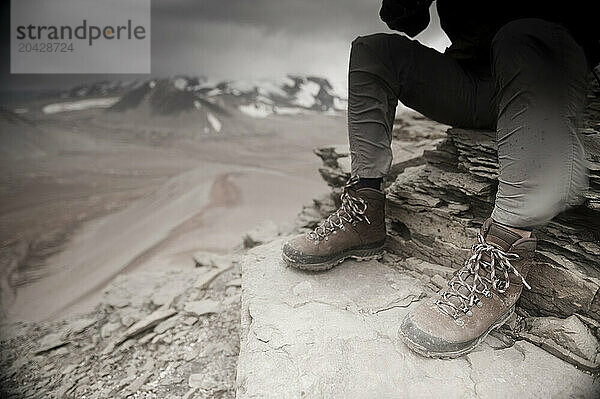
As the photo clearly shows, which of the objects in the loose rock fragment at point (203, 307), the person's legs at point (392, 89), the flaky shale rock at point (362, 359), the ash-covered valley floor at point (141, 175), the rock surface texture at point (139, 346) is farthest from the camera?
the ash-covered valley floor at point (141, 175)

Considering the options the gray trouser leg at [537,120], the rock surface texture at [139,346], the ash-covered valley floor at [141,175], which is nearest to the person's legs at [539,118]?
the gray trouser leg at [537,120]

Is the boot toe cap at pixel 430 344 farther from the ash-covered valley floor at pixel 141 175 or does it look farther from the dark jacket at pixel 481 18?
the ash-covered valley floor at pixel 141 175

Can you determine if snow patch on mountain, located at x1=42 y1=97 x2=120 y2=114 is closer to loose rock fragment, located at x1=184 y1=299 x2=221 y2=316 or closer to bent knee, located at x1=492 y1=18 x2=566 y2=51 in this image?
loose rock fragment, located at x1=184 y1=299 x2=221 y2=316

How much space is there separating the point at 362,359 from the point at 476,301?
0.21 meters

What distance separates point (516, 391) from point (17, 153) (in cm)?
214

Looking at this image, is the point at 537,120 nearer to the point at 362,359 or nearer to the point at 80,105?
→ the point at 362,359

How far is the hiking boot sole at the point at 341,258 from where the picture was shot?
926 millimetres

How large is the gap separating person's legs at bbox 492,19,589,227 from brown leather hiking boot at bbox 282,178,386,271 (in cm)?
29

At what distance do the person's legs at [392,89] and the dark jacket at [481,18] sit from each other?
0.18 ft

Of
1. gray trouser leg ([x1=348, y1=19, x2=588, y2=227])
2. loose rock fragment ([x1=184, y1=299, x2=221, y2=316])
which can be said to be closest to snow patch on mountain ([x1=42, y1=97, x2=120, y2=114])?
loose rock fragment ([x1=184, y1=299, x2=221, y2=316])

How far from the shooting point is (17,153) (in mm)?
1945

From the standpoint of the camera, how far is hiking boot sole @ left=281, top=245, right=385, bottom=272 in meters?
0.93

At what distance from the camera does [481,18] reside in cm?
85

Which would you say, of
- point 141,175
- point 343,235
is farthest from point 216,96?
point 343,235
